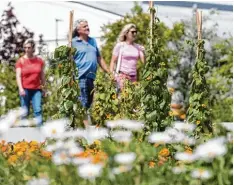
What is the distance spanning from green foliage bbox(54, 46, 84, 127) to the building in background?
989cm

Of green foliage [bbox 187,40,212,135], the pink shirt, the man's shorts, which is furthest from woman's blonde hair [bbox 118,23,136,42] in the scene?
green foliage [bbox 187,40,212,135]

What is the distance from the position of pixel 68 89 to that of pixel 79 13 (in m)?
10.5

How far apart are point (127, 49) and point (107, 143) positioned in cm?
532

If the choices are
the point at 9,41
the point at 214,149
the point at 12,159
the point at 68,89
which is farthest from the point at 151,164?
the point at 9,41

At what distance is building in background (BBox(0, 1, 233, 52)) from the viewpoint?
1612 centimetres

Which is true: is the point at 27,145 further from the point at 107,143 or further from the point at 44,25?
the point at 44,25

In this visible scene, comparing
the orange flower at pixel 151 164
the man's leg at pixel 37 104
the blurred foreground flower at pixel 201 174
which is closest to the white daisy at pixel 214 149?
the blurred foreground flower at pixel 201 174

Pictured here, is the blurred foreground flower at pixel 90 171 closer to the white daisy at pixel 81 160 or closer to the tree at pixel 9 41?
the white daisy at pixel 81 160

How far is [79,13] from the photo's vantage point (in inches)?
644

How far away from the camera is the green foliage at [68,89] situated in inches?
236

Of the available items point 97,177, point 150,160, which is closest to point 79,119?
point 150,160

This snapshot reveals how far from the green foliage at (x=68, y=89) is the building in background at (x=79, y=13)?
989 cm

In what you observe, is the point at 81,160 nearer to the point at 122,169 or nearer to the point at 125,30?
the point at 122,169

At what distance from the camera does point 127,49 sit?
9211mm
